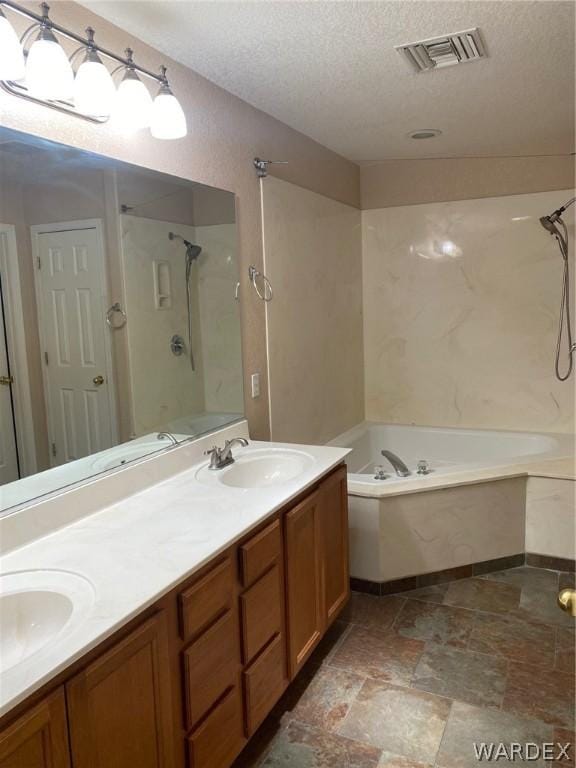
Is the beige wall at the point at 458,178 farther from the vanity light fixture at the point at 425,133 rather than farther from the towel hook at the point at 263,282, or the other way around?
the towel hook at the point at 263,282

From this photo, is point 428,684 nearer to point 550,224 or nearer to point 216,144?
point 216,144

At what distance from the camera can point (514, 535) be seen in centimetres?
310

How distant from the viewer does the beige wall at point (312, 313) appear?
2955 mm

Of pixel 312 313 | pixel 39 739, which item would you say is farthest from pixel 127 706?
pixel 312 313

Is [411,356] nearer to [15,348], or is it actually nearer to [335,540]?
[335,540]

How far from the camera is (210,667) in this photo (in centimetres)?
153

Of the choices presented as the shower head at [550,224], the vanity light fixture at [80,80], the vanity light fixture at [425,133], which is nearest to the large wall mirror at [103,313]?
the vanity light fixture at [80,80]

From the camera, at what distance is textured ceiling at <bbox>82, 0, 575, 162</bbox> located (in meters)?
1.82

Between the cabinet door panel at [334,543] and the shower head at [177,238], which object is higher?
the shower head at [177,238]

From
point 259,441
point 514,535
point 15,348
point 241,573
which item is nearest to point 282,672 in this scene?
point 241,573

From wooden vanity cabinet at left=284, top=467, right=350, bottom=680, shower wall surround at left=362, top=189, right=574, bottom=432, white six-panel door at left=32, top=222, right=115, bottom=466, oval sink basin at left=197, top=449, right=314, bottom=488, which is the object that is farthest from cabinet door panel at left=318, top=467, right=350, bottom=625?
shower wall surround at left=362, top=189, right=574, bottom=432

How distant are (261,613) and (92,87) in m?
1.65

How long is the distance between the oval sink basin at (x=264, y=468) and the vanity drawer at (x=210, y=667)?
0.69m

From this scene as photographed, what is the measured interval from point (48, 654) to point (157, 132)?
1.61 m
